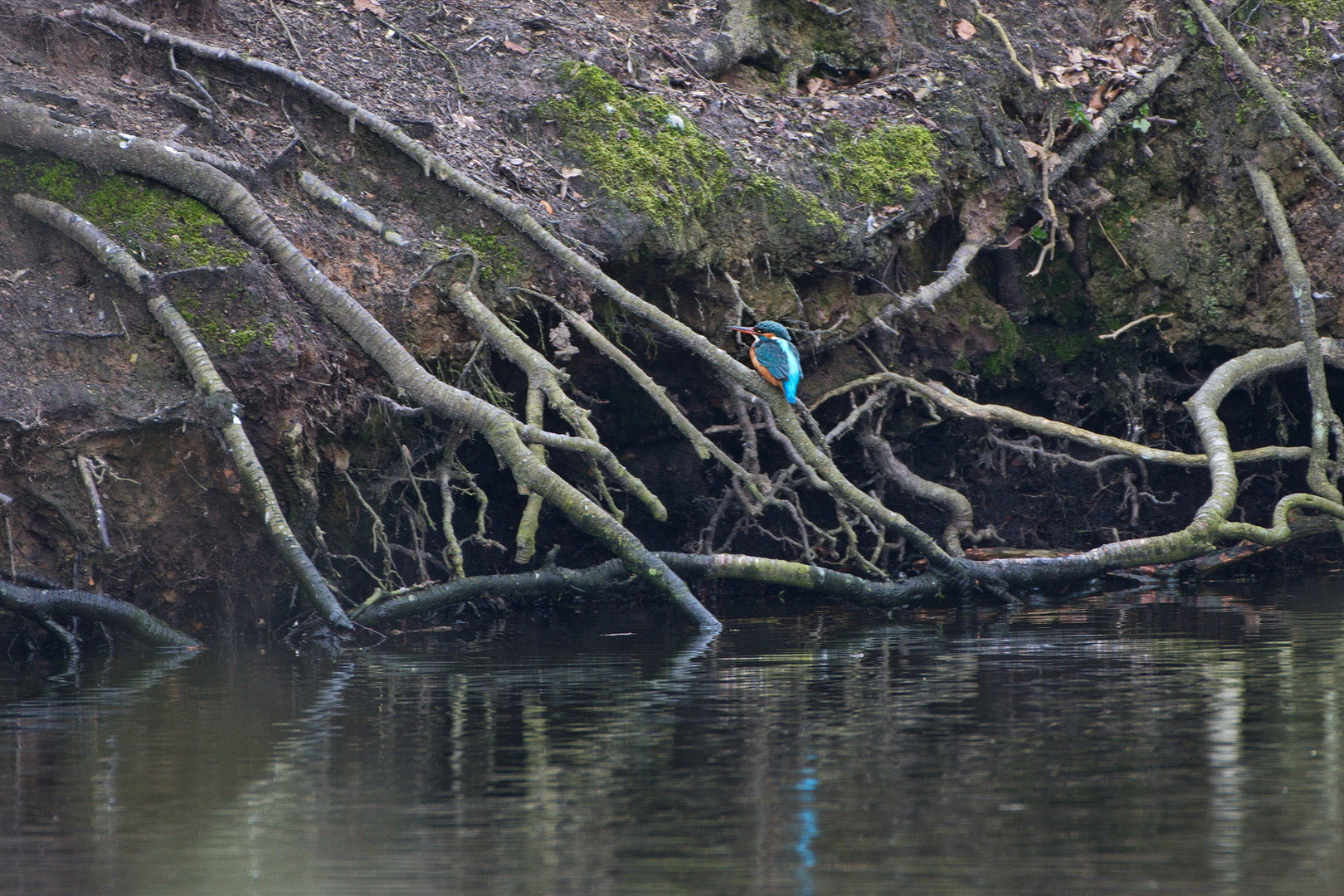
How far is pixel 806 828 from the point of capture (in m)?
3.52

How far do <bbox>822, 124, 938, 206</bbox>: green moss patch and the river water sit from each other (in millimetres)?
3427

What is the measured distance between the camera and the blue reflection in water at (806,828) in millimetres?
3115

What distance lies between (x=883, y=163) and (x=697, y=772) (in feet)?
19.0

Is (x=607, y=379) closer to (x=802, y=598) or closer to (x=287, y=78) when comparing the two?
(x=802, y=598)

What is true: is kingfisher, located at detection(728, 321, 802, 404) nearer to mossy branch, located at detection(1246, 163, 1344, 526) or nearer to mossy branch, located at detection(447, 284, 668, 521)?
mossy branch, located at detection(447, 284, 668, 521)

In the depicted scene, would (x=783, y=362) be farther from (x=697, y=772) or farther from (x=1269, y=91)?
(x=1269, y=91)

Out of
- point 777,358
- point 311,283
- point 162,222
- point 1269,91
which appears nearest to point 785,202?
point 777,358

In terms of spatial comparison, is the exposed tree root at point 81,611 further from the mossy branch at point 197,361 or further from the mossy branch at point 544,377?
the mossy branch at point 544,377

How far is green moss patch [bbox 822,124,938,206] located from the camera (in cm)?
881

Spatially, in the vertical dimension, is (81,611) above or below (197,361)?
below

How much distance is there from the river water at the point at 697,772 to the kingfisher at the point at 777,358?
1689 millimetres

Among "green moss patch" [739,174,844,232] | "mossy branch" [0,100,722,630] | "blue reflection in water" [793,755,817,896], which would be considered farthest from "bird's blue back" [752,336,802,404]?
"blue reflection in water" [793,755,817,896]

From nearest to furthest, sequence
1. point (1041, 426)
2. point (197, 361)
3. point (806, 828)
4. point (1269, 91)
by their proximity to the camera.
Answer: point (806, 828)
point (197, 361)
point (1041, 426)
point (1269, 91)

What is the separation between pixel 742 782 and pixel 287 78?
552 centimetres
